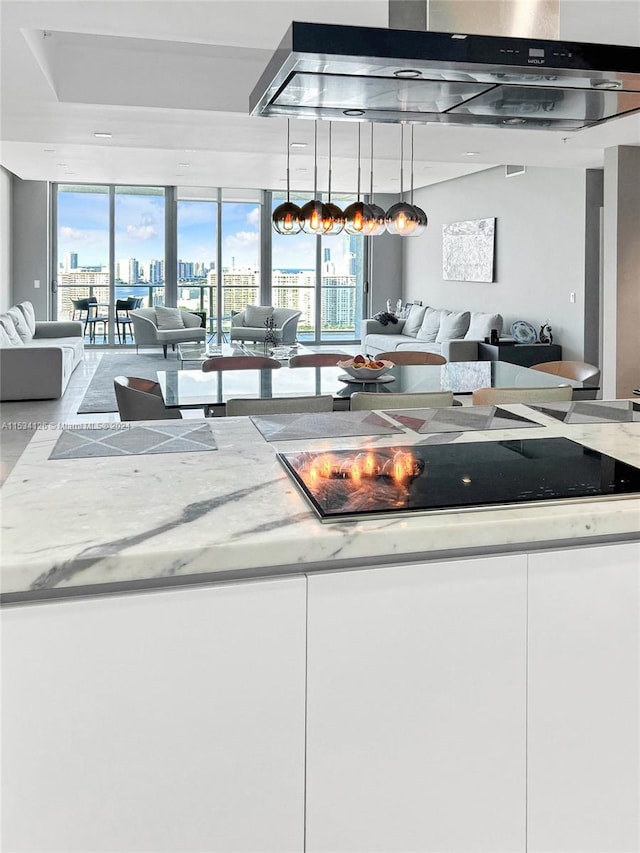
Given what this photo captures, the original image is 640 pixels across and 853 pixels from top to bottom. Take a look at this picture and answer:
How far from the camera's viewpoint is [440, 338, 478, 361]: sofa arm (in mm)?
8820

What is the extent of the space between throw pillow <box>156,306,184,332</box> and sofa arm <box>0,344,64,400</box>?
4145mm

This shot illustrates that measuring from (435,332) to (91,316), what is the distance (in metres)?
5.81

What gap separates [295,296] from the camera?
45.0ft

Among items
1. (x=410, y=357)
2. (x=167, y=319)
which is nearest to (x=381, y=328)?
(x=167, y=319)

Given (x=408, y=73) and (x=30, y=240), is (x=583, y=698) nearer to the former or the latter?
(x=408, y=73)

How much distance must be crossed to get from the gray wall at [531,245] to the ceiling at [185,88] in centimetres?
65

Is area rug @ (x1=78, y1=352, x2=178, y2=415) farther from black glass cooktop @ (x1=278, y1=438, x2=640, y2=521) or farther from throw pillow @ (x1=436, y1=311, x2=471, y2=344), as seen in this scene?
black glass cooktop @ (x1=278, y1=438, x2=640, y2=521)

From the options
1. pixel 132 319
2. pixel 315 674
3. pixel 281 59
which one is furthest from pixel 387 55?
pixel 132 319

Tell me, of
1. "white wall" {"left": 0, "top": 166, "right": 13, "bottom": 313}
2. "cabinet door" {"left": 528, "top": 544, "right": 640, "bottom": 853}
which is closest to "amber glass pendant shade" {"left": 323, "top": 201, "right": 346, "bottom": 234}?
"cabinet door" {"left": 528, "top": 544, "right": 640, "bottom": 853}

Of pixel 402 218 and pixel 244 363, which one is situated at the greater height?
pixel 402 218

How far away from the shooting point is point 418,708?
1.35 metres

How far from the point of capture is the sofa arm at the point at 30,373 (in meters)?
7.69

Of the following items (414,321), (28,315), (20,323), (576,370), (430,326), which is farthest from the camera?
(414,321)

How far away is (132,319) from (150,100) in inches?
272
